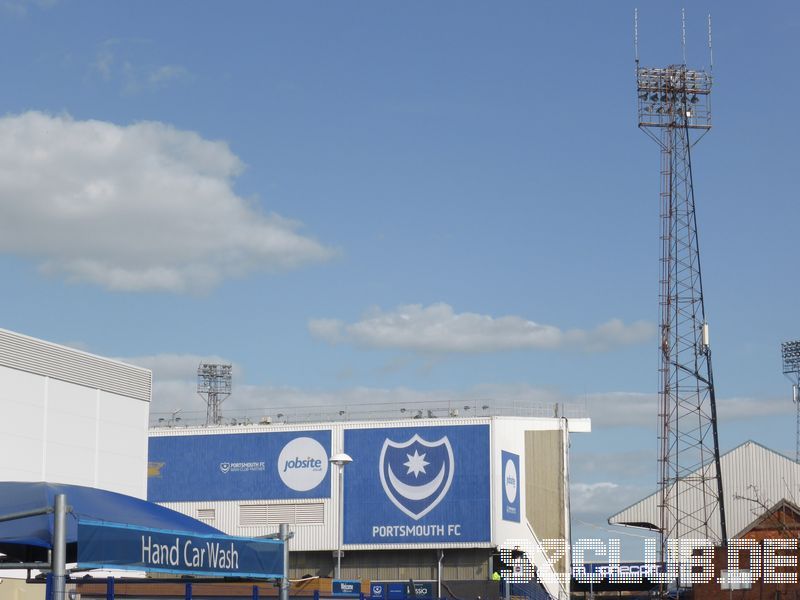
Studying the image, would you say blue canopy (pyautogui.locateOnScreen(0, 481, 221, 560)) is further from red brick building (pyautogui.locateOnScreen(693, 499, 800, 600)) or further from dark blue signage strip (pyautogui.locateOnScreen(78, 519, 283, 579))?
red brick building (pyautogui.locateOnScreen(693, 499, 800, 600))

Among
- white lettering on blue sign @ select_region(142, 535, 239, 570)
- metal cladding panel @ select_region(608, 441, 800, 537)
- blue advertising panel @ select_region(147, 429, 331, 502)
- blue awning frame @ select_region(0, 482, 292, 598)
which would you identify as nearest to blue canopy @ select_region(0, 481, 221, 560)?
blue awning frame @ select_region(0, 482, 292, 598)

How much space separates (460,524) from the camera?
7250 centimetres

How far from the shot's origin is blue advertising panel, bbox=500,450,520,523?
7381 centimetres

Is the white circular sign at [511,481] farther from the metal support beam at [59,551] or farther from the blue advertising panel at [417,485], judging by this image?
the metal support beam at [59,551]

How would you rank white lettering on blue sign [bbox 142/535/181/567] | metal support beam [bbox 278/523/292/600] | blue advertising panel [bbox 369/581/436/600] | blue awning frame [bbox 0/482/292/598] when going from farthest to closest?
1. blue advertising panel [bbox 369/581/436/600]
2. metal support beam [bbox 278/523/292/600]
3. white lettering on blue sign [bbox 142/535/181/567]
4. blue awning frame [bbox 0/482/292/598]

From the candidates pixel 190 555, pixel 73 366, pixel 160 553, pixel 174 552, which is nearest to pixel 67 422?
pixel 73 366

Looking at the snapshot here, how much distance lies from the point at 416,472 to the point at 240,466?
37.3 feet

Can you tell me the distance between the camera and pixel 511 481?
75.5m

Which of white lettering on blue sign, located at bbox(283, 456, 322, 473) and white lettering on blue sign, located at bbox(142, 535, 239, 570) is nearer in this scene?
white lettering on blue sign, located at bbox(142, 535, 239, 570)

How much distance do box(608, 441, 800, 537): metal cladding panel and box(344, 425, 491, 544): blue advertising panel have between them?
45.8ft

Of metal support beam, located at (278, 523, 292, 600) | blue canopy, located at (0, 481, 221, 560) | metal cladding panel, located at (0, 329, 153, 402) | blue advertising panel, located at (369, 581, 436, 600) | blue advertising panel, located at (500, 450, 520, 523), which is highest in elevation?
metal cladding panel, located at (0, 329, 153, 402)

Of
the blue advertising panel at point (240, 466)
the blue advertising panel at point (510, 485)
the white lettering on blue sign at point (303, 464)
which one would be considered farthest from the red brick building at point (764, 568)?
the white lettering on blue sign at point (303, 464)

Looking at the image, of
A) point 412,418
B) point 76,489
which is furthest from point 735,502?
point 76,489

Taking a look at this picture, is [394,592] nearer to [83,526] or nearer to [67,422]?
[67,422]
